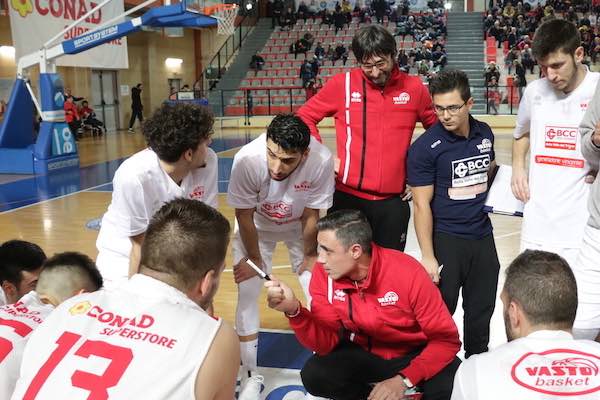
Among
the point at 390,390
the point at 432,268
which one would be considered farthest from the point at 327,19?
the point at 390,390

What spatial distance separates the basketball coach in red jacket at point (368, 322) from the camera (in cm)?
271

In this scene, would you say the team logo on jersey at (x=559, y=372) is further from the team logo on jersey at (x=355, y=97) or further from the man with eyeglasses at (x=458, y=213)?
the team logo on jersey at (x=355, y=97)

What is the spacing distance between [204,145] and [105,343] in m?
1.42

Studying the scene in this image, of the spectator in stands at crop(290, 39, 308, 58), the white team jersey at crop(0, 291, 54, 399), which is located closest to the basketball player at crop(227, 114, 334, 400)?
the white team jersey at crop(0, 291, 54, 399)

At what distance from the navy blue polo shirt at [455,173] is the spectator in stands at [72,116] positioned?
15380 mm

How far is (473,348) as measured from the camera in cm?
322

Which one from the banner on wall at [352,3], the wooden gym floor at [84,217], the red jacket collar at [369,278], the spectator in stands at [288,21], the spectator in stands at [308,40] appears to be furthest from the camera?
the spectator in stands at [288,21]

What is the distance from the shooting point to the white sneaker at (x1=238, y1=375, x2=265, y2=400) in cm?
300

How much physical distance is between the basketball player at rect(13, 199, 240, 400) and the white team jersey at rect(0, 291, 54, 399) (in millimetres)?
266

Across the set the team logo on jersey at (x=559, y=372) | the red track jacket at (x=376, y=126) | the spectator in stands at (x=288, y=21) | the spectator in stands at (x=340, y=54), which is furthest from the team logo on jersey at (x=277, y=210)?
the spectator in stands at (x=288, y=21)

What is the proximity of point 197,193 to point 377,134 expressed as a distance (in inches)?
40.1

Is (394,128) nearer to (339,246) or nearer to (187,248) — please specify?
(339,246)

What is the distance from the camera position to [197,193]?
3.11 metres

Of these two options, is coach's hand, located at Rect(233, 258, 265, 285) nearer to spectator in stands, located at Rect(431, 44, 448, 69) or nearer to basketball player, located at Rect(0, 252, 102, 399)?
basketball player, located at Rect(0, 252, 102, 399)
